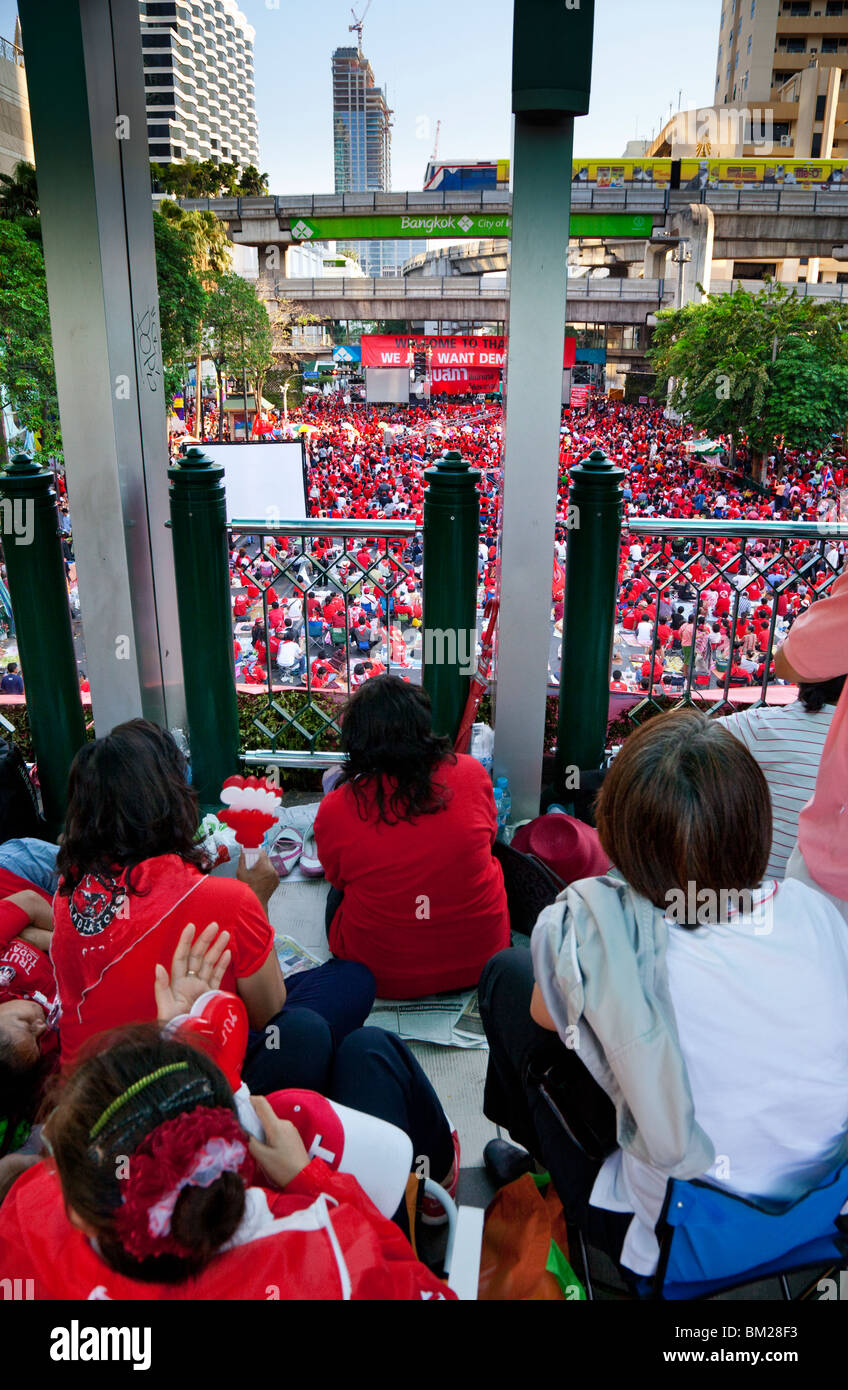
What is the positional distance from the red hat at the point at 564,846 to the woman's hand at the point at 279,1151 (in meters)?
1.75

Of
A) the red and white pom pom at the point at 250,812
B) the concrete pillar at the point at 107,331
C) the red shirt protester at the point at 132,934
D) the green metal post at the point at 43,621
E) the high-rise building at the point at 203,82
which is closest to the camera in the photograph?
the red shirt protester at the point at 132,934

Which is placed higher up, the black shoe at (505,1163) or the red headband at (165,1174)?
the red headband at (165,1174)

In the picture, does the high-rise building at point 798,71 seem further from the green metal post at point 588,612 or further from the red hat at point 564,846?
the red hat at point 564,846

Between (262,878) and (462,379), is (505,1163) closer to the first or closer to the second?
(262,878)

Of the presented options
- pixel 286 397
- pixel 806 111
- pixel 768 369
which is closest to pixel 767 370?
pixel 768 369

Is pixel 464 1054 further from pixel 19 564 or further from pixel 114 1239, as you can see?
pixel 19 564

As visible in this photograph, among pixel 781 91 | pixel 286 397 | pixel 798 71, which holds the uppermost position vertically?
pixel 798 71

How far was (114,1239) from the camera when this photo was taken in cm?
87

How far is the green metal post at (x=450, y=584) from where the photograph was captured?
10.3 ft

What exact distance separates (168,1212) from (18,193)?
62.1 feet

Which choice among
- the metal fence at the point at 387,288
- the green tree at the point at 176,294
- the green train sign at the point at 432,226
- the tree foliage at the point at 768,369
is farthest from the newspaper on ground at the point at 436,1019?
the metal fence at the point at 387,288

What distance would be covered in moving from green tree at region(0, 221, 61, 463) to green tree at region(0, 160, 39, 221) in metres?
1.24

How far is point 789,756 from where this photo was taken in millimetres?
2338

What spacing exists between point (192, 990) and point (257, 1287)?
22.8 inches
